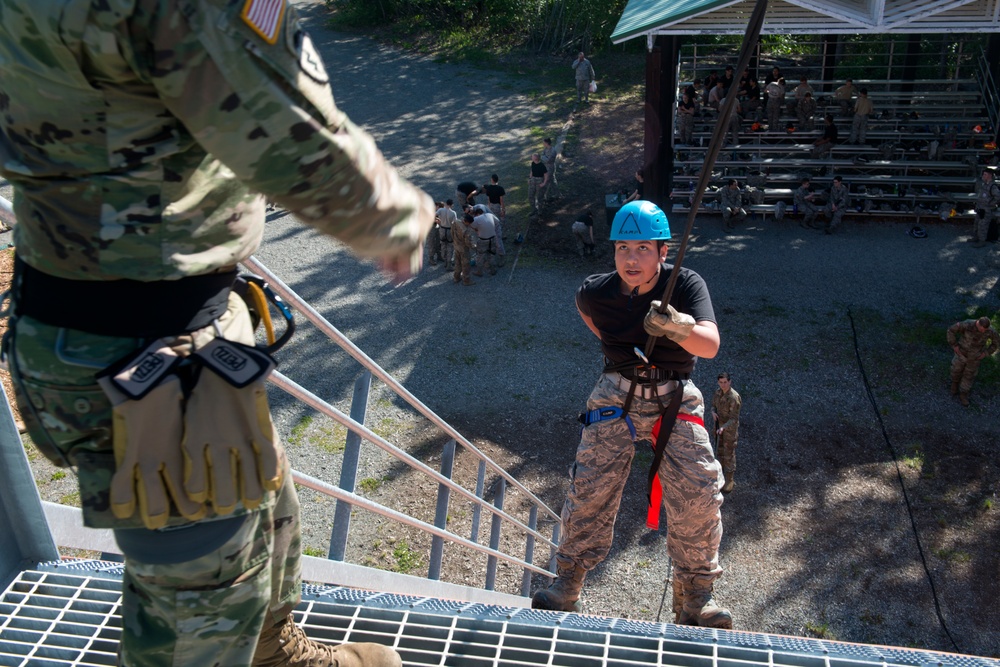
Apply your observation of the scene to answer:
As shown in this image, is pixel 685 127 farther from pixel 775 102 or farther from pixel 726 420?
pixel 726 420

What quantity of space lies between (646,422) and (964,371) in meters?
8.62

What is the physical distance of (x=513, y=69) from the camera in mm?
27109

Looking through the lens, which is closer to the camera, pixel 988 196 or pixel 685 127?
pixel 988 196

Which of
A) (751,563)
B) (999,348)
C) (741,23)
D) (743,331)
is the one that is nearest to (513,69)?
(741,23)

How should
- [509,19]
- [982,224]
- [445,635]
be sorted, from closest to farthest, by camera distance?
[445,635] → [982,224] → [509,19]

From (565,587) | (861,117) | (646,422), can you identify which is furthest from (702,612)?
(861,117)

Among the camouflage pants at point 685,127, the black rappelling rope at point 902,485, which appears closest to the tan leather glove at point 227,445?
the black rappelling rope at point 902,485

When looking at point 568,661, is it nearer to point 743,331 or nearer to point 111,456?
point 111,456

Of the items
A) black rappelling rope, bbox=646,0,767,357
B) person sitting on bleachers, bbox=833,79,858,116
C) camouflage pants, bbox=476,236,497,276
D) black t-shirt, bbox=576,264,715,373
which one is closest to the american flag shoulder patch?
black rappelling rope, bbox=646,0,767,357

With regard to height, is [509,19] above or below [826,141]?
above

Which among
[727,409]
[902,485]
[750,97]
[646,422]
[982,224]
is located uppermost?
[646,422]

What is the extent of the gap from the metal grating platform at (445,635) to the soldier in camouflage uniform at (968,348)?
9.41 m

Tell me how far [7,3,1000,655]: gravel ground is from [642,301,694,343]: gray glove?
5.35m

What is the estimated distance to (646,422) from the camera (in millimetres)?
5078
